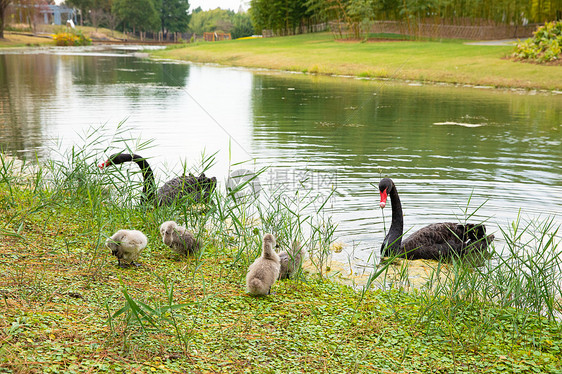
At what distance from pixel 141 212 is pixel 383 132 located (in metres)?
8.15

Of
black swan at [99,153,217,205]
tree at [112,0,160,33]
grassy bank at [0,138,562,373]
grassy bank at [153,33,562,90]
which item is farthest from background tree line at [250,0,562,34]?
tree at [112,0,160,33]

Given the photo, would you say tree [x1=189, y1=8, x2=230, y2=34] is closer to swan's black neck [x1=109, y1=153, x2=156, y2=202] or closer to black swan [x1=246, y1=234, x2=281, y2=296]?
swan's black neck [x1=109, y1=153, x2=156, y2=202]

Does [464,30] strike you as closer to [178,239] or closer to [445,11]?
[445,11]

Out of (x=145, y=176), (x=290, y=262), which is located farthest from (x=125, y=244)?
(x=145, y=176)

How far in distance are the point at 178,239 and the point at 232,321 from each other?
1193mm

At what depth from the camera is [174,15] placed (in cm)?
10994

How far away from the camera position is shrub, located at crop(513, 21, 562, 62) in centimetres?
2364

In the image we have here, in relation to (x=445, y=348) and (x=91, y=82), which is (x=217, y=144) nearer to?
(x=445, y=348)

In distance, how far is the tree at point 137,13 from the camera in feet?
305

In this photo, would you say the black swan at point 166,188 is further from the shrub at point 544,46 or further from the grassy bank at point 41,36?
the grassy bank at point 41,36

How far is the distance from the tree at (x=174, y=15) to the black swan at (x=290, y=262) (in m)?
111

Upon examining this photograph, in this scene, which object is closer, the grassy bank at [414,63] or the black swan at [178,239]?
the black swan at [178,239]

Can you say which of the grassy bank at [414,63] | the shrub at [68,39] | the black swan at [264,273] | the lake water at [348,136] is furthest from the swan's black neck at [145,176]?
the shrub at [68,39]

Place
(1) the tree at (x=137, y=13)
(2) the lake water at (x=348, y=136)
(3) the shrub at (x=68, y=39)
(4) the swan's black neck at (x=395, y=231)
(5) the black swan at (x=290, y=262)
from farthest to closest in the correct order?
(1) the tree at (x=137, y=13) → (3) the shrub at (x=68, y=39) → (2) the lake water at (x=348, y=136) → (4) the swan's black neck at (x=395, y=231) → (5) the black swan at (x=290, y=262)
